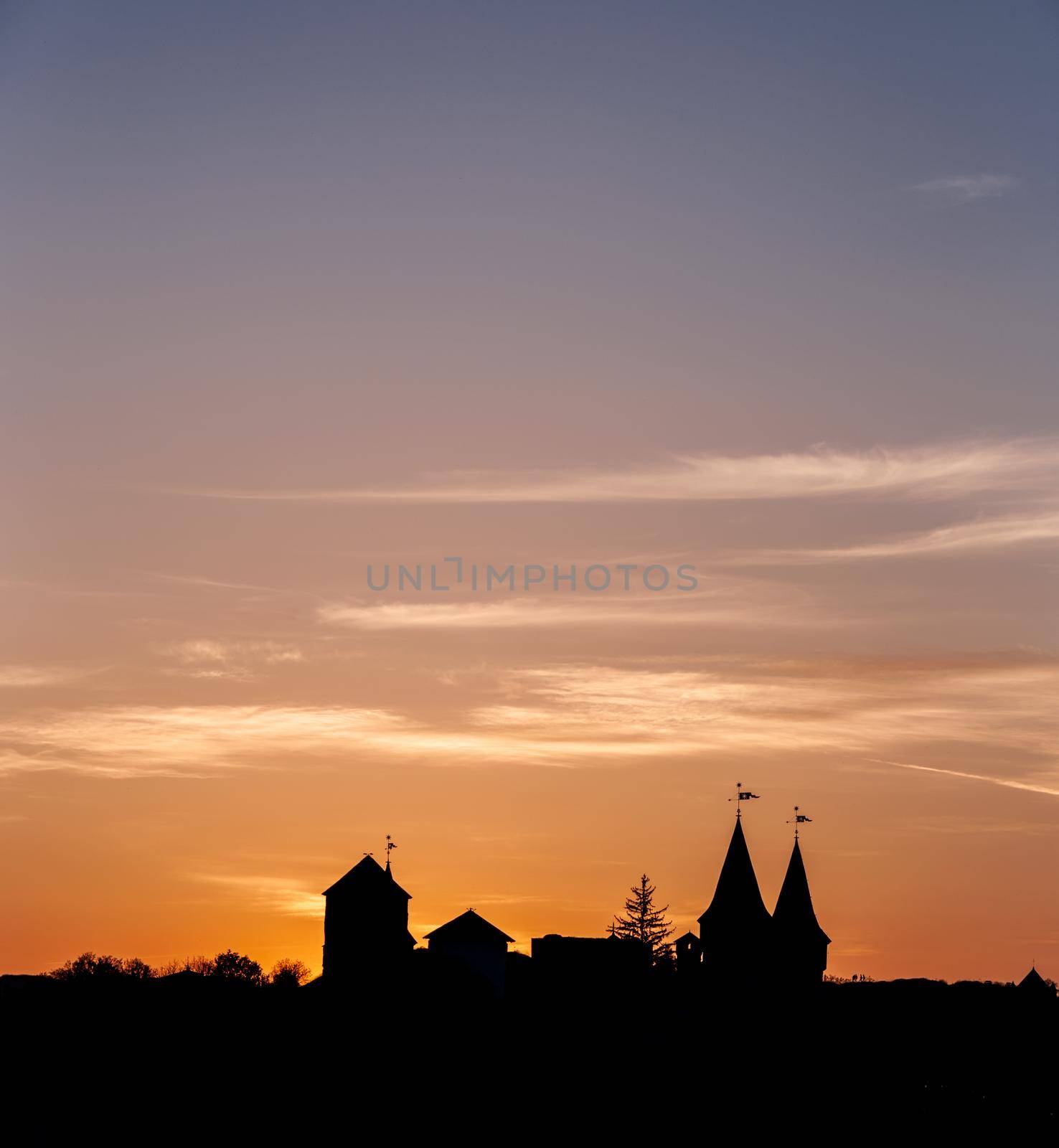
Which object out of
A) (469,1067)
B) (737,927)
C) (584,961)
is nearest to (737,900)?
(737,927)

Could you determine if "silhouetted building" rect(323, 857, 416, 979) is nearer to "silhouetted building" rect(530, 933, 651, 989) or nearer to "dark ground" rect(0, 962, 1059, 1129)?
"dark ground" rect(0, 962, 1059, 1129)

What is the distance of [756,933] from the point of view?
103 m

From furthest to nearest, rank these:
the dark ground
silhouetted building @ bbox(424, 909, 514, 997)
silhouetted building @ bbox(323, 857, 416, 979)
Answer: silhouetted building @ bbox(424, 909, 514, 997)
silhouetted building @ bbox(323, 857, 416, 979)
the dark ground

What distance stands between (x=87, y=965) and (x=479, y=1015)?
9204 centimetres

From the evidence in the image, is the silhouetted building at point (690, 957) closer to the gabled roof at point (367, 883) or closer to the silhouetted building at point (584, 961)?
the silhouetted building at point (584, 961)

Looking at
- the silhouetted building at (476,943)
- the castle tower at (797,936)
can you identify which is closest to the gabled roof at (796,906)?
the castle tower at (797,936)

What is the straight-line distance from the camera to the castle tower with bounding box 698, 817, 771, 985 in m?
103

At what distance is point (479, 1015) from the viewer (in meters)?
89.6

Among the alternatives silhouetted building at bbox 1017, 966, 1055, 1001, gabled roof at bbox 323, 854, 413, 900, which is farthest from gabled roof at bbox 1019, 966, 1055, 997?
gabled roof at bbox 323, 854, 413, 900

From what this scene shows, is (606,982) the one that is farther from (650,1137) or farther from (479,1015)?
(650,1137)

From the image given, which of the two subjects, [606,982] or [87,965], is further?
[87,965]

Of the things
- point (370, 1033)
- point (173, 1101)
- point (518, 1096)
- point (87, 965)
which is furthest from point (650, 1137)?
point (87, 965)

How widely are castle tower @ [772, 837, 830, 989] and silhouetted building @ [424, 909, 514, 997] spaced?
15.2 m

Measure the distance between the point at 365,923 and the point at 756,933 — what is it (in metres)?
22.4
